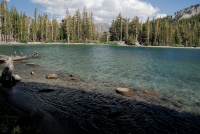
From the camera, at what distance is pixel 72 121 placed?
10.8 metres

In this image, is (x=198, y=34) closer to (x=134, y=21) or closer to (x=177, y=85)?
(x=134, y=21)

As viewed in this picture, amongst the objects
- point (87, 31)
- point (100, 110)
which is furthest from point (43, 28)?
point (100, 110)

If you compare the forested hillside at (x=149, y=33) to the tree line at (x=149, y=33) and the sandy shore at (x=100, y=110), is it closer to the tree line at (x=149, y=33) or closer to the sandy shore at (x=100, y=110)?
the tree line at (x=149, y=33)

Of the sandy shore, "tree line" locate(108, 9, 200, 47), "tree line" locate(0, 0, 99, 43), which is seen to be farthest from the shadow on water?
"tree line" locate(108, 9, 200, 47)

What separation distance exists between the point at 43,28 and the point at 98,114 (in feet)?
407

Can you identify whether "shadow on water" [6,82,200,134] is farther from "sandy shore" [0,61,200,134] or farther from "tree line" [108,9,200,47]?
"tree line" [108,9,200,47]

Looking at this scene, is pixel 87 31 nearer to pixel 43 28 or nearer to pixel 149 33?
pixel 43 28

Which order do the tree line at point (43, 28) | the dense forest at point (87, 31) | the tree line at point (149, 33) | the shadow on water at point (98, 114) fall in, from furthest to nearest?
the tree line at point (149, 33) < the dense forest at point (87, 31) < the tree line at point (43, 28) < the shadow on water at point (98, 114)

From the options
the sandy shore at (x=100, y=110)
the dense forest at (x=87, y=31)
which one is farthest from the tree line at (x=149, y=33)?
the sandy shore at (x=100, y=110)

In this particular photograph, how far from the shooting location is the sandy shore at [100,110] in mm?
10328

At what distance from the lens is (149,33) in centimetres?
13875

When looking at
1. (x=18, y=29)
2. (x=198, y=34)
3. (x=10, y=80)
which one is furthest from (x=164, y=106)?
(x=198, y=34)

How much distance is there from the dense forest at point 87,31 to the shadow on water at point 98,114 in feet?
352

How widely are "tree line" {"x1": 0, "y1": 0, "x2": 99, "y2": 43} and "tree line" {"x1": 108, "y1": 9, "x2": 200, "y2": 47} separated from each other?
19.8 m
